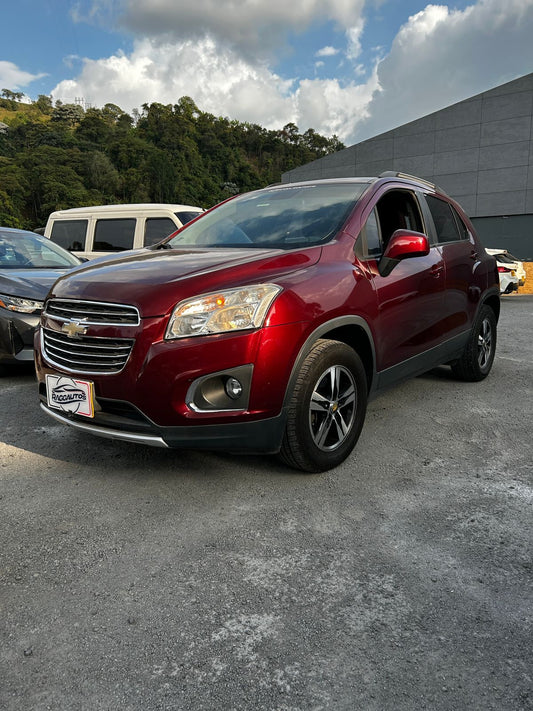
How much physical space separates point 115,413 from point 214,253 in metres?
1.13

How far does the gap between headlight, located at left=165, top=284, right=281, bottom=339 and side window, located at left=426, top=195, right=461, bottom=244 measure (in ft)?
7.58

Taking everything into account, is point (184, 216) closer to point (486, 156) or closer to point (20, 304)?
point (20, 304)

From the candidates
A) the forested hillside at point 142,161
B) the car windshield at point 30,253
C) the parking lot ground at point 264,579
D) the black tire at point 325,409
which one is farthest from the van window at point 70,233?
the forested hillside at point 142,161

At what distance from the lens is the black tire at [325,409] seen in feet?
9.32

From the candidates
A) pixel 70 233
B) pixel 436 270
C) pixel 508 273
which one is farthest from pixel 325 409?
pixel 508 273

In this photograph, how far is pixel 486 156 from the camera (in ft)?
88.9

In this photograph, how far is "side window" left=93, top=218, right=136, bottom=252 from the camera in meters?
8.79

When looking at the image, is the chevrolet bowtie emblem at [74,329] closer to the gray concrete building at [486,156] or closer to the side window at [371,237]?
the side window at [371,237]

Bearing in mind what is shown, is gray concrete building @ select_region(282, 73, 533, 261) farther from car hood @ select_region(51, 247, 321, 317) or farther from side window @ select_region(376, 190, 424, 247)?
car hood @ select_region(51, 247, 321, 317)

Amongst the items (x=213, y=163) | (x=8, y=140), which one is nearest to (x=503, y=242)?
(x=213, y=163)

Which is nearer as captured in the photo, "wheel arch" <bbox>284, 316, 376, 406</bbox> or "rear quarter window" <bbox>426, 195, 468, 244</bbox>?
"wheel arch" <bbox>284, 316, 376, 406</bbox>

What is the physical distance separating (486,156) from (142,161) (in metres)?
63.0

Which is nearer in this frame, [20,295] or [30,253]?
[20,295]

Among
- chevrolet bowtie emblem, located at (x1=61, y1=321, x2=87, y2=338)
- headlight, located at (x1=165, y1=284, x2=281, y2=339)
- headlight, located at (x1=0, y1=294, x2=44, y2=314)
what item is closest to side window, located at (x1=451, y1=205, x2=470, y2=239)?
headlight, located at (x1=165, y1=284, x2=281, y2=339)
